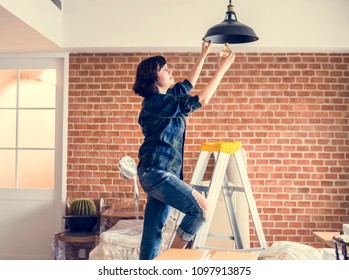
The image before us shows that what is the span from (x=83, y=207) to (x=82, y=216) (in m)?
0.11

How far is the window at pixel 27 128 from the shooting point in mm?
4566

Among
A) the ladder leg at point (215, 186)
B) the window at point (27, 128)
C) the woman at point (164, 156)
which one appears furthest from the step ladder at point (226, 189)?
the window at point (27, 128)

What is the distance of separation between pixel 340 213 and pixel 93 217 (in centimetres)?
214

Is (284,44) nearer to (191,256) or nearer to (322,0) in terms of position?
(322,0)

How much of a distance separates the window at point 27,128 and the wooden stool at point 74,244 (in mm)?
589

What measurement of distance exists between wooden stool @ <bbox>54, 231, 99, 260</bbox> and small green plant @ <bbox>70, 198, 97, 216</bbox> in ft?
0.63

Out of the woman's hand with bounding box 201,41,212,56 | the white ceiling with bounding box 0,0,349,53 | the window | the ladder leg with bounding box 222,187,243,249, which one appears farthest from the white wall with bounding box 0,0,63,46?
the ladder leg with bounding box 222,187,243,249

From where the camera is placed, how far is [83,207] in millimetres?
4219

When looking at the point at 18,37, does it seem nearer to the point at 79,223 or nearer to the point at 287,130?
the point at 79,223

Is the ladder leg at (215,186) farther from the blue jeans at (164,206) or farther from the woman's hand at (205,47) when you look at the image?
the woman's hand at (205,47)

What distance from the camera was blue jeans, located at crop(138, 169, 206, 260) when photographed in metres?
2.26

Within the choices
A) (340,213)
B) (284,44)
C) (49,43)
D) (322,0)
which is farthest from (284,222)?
(49,43)

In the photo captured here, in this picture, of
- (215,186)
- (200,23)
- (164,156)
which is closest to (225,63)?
(164,156)
